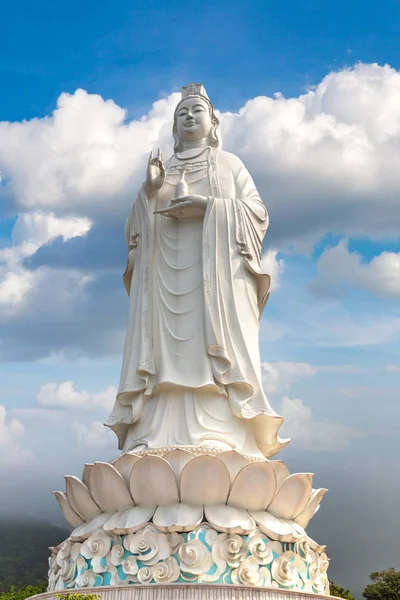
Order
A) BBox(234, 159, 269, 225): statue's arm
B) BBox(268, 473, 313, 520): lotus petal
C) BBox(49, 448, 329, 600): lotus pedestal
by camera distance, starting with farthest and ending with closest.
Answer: BBox(234, 159, 269, 225): statue's arm
BBox(268, 473, 313, 520): lotus petal
BBox(49, 448, 329, 600): lotus pedestal

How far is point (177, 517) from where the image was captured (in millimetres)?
6570

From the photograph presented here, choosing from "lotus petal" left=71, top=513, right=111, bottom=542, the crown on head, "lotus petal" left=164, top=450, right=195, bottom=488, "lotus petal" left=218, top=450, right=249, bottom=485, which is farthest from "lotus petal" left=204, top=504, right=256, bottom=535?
the crown on head

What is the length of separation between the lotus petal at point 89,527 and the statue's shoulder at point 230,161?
4383 mm

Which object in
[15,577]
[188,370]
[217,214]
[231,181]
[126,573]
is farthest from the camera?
[15,577]

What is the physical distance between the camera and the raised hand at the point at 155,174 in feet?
A: 28.6

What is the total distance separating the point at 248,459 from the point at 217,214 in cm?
289

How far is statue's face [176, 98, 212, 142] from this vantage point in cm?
960

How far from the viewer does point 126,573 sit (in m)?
6.44

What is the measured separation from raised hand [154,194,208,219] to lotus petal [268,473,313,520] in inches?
129

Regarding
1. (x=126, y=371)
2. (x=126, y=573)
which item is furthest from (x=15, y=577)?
(x=126, y=573)

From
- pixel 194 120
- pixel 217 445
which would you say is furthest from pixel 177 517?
pixel 194 120

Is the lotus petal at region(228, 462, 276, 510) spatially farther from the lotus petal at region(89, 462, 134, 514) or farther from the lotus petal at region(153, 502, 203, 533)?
the lotus petal at region(89, 462, 134, 514)

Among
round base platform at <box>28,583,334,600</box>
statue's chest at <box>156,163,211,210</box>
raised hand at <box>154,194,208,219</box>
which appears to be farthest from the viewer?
statue's chest at <box>156,163,211,210</box>

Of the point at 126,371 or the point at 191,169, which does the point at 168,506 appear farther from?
the point at 191,169
